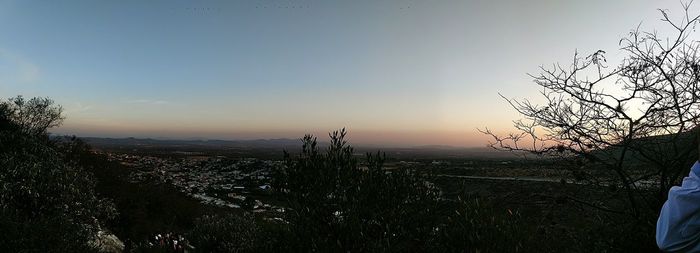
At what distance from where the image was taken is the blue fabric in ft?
8.09

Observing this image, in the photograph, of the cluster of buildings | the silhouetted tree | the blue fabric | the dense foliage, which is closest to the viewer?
the blue fabric

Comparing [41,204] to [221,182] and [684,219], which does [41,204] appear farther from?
[221,182]

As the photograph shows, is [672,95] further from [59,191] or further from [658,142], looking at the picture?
[59,191]

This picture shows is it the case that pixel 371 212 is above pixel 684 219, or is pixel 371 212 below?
below

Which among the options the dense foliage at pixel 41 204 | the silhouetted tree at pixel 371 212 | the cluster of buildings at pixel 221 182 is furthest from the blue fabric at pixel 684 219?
the cluster of buildings at pixel 221 182

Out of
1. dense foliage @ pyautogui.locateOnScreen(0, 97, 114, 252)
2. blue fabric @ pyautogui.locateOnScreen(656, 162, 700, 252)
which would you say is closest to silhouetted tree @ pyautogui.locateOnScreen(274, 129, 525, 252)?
blue fabric @ pyautogui.locateOnScreen(656, 162, 700, 252)

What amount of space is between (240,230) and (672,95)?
10812mm

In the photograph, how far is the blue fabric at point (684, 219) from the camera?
2465 mm

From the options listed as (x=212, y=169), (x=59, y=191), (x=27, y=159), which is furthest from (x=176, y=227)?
(x=212, y=169)

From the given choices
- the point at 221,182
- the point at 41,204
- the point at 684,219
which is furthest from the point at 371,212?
the point at 221,182

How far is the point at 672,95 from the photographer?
8.80 m

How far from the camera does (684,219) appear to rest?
2.51 meters

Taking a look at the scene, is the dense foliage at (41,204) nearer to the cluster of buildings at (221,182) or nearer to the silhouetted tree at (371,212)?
the silhouetted tree at (371,212)

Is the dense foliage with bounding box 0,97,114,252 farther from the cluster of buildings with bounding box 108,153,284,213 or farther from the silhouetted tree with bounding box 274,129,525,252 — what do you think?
the cluster of buildings with bounding box 108,153,284,213
